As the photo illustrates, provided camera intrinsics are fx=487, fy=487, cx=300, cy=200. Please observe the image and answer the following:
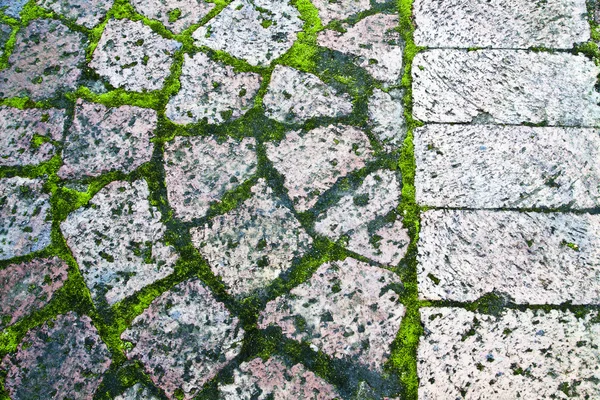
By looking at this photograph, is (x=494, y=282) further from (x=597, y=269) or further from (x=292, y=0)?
(x=292, y=0)

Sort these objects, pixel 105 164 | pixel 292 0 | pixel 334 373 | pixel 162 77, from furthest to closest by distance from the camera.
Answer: pixel 292 0 < pixel 162 77 < pixel 105 164 < pixel 334 373

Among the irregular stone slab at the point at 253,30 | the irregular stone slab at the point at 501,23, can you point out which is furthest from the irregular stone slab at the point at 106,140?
the irregular stone slab at the point at 501,23

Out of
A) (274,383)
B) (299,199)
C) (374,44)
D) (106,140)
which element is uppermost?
(374,44)

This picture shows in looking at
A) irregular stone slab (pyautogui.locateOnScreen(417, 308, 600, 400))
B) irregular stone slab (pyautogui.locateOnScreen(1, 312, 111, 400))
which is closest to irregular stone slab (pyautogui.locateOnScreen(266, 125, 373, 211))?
irregular stone slab (pyautogui.locateOnScreen(417, 308, 600, 400))

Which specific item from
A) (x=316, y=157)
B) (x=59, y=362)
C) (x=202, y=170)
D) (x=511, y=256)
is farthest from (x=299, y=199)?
(x=59, y=362)

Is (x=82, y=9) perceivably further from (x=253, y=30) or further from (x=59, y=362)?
(x=59, y=362)

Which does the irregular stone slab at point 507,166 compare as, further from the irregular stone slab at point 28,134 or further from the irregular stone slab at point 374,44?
the irregular stone slab at point 28,134

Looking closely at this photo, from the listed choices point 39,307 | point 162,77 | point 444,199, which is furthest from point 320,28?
point 39,307
